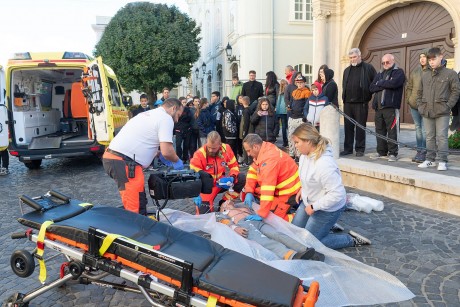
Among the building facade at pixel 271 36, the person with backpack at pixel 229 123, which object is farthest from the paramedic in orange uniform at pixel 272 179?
the building facade at pixel 271 36

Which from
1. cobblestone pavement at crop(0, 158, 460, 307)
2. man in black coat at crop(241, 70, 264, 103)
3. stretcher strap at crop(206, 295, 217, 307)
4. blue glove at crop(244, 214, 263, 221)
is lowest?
cobblestone pavement at crop(0, 158, 460, 307)

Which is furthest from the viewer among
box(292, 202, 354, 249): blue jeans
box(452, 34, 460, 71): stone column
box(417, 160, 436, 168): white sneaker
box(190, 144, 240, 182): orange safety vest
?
box(452, 34, 460, 71): stone column

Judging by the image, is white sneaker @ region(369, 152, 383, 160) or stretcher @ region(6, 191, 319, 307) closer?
stretcher @ region(6, 191, 319, 307)

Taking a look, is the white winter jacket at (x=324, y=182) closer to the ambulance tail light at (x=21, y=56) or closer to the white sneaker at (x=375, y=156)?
the white sneaker at (x=375, y=156)

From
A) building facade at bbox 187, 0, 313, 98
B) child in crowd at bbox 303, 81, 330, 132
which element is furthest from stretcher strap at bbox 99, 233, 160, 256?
building facade at bbox 187, 0, 313, 98

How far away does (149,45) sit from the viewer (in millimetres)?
25156

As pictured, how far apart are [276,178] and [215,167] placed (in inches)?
48.0

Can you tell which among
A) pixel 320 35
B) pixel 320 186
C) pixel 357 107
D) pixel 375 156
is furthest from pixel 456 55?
pixel 320 186

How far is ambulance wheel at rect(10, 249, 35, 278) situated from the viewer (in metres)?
2.86

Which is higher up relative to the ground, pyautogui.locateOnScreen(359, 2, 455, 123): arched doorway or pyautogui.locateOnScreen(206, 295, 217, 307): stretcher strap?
pyautogui.locateOnScreen(359, 2, 455, 123): arched doorway

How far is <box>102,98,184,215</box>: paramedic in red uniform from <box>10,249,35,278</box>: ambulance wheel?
1462 mm

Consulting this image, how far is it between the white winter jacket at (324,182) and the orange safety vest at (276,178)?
0.49 meters

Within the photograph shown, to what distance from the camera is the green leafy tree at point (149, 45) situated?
2523cm

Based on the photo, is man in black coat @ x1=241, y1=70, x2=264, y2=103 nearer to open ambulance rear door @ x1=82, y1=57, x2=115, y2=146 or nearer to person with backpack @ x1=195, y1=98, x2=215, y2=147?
person with backpack @ x1=195, y1=98, x2=215, y2=147
